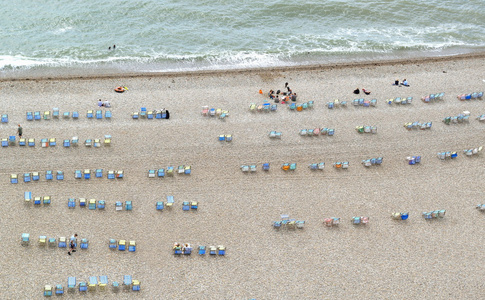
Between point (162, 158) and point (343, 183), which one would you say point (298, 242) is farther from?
point (162, 158)

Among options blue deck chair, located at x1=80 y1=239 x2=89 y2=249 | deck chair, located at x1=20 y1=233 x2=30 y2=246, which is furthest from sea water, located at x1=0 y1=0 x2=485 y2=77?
blue deck chair, located at x1=80 y1=239 x2=89 y2=249

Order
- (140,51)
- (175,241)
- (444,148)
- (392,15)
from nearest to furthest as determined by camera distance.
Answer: (175,241), (444,148), (140,51), (392,15)

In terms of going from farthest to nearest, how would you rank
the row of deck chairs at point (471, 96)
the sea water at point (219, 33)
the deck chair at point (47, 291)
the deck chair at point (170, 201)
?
the sea water at point (219, 33) → the row of deck chairs at point (471, 96) → the deck chair at point (170, 201) → the deck chair at point (47, 291)

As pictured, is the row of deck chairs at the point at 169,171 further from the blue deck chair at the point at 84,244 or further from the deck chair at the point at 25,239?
the deck chair at the point at 25,239

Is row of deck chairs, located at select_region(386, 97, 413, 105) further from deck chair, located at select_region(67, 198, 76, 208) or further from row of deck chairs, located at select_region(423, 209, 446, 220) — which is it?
deck chair, located at select_region(67, 198, 76, 208)

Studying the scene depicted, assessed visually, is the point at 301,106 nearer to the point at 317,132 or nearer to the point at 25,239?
the point at 317,132

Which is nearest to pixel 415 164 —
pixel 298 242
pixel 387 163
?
pixel 387 163

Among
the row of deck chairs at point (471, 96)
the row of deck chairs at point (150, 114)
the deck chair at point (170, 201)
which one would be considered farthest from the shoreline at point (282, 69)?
the deck chair at point (170, 201)
